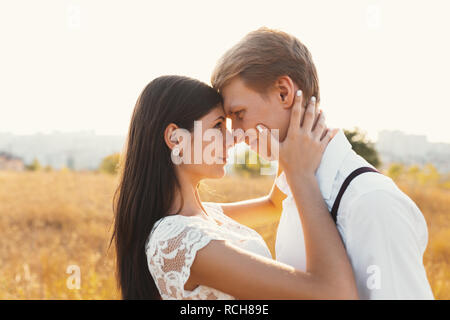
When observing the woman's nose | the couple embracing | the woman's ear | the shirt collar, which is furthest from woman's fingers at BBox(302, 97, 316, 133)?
the woman's ear

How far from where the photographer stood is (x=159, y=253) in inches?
71.7

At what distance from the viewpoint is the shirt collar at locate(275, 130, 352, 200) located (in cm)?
183

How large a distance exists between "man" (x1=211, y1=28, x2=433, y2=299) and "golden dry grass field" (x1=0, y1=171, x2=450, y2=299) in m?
0.78

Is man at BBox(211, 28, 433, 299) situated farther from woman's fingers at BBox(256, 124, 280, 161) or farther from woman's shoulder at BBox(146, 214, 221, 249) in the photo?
woman's shoulder at BBox(146, 214, 221, 249)

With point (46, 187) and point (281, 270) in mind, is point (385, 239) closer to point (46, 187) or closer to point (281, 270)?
→ point (281, 270)

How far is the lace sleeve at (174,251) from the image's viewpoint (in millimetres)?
1765

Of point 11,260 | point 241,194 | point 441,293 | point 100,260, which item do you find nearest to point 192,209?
point 441,293

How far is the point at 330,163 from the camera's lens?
1.87 metres

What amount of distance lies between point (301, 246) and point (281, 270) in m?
0.32

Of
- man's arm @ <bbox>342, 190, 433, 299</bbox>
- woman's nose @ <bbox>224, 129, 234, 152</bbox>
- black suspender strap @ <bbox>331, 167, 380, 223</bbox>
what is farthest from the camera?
woman's nose @ <bbox>224, 129, 234, 152</bbox>

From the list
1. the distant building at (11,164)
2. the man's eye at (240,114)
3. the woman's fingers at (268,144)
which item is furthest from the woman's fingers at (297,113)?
the distant building at (11,164)

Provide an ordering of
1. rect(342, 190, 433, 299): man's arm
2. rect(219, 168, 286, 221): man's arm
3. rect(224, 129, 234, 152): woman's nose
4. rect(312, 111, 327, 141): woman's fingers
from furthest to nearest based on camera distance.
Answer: rect(219, 168, 286, 221): man's arm
rect(224, 129, 234, 152): woman's nose
rect(312, 111, 327, 141): woman's fingers
rect(342, 190, 433, 299): man's arm

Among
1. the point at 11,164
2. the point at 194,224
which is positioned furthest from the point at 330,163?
the point at 11,164

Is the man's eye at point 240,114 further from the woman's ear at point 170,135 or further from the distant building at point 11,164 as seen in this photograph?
the distant building at point 11,164
